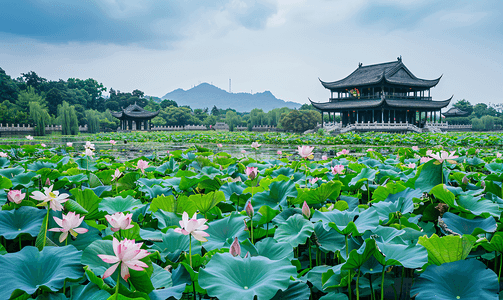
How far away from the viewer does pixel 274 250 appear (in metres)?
0.91

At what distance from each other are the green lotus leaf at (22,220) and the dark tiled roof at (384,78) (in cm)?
2325

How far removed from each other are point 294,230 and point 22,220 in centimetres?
91

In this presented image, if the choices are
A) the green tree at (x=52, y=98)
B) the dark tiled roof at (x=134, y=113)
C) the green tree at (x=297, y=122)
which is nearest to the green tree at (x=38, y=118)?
the dark tiled roof at (x=134, y=113)

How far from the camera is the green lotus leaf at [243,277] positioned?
64 centimetres

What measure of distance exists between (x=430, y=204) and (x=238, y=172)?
1277 mm

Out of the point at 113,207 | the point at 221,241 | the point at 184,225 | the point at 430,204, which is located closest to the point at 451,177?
the point at 430,204

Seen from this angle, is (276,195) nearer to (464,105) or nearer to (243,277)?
(243,277)

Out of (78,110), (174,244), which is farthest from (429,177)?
(78,110)

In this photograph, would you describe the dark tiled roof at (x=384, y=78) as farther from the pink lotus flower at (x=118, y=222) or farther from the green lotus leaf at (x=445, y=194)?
the pink lotus flower at (x=118, y=222)

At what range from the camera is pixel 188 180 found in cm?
163

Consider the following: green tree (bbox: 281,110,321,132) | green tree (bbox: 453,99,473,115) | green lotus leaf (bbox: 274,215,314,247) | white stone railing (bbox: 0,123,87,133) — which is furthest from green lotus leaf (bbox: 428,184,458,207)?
green tree (bbox: 453,99,473,115)

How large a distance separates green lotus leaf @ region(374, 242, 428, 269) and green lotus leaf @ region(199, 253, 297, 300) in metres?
0.24

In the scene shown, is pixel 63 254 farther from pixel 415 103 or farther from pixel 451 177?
pixel 415 103

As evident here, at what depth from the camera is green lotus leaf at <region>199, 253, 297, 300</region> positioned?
2.10 feet
